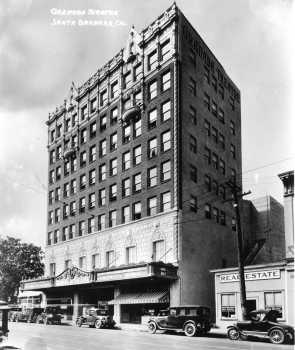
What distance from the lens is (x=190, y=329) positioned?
2633cm

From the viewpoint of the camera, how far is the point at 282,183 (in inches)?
1174

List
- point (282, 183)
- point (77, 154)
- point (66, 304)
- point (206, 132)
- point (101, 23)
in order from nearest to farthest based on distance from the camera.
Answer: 1. point (101, 23)
2. point (282, 183)
3. point (206, 132)
4. point (66, 304)
5. point (77, 154)

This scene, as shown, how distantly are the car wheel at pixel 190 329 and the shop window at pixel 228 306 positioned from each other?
6.45m

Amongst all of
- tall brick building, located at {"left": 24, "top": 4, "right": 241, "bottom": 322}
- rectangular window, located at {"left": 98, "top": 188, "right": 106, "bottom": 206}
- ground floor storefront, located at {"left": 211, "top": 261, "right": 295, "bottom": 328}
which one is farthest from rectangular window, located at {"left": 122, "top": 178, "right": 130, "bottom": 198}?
ground floor storefront, located at {"left": 211, "top": 261, "right": 295, "bottom": 328}

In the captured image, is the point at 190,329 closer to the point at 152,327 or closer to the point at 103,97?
the point at 152,327

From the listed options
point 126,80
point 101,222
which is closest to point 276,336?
point 101,222

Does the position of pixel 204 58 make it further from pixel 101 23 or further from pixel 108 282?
pixel 101 23

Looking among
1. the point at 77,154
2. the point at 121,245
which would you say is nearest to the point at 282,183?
the point at 121,245

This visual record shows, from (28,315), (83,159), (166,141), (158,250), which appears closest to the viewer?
(158,250)

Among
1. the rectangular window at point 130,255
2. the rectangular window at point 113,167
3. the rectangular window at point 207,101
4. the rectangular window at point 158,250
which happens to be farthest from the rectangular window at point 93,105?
the rectangular window at point 158,250

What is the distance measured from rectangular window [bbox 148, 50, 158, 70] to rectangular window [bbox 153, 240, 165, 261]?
1669cm

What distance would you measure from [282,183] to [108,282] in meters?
18.6

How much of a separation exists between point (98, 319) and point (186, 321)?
9.05 metres

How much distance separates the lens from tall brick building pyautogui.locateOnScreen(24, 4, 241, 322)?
37594 millimetres
